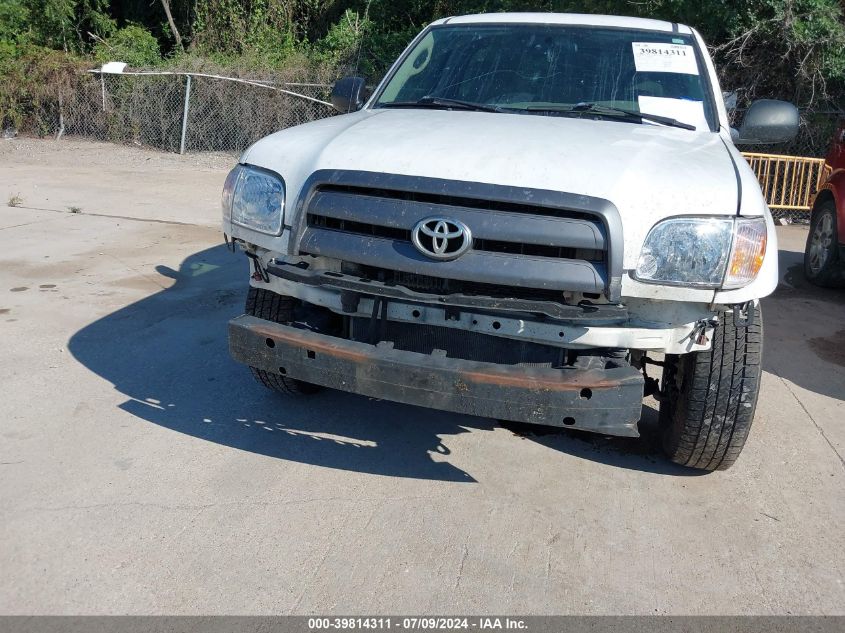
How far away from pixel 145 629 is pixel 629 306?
2071 millimetres

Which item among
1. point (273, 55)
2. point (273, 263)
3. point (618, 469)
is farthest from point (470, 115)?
point (273, 55)

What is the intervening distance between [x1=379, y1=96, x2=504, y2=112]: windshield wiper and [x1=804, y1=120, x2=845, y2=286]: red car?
431 centimetres

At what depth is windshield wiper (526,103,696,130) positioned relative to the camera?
13.6 feet

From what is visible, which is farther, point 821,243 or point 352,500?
point 821,243

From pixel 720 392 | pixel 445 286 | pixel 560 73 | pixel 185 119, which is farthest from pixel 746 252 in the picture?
pixel 185 119

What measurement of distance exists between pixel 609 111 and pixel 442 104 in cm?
85

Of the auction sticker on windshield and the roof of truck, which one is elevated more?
the roof of truck

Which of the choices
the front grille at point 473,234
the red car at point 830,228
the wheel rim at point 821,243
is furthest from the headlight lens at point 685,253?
the wheel rim at point 821,243

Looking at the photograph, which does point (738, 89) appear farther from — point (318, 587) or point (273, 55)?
point (318, 587)

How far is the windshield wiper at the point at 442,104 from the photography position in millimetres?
4285

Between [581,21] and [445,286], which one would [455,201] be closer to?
[445,286]

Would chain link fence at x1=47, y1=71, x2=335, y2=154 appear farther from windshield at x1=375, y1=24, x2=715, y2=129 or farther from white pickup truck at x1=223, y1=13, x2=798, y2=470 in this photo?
white pickup truck at x1=223, y1=13, x2=798, y2=470

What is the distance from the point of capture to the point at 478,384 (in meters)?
3.12

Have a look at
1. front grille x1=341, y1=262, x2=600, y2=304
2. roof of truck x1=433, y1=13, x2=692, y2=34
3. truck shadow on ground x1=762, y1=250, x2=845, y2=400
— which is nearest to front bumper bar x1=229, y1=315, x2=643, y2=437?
front grille x1=341, y1=262, x2=600, y2=304
